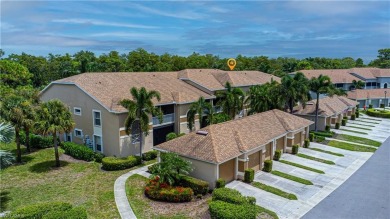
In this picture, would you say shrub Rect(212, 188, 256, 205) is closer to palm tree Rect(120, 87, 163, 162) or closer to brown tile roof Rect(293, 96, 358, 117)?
palm tree Rect(120, 87, 163, 162)

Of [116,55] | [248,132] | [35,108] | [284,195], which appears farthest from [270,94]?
[116,55]

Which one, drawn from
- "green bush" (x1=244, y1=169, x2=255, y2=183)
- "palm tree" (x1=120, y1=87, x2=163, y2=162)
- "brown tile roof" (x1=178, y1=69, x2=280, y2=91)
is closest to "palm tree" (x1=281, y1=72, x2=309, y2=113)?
"brown tile roof" (x1=178, y1=69, x2=280, y2=91)

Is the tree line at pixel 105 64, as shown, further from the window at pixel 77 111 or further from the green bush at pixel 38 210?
the green bush at pixel 38 210

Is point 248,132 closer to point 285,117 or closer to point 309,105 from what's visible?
point 285,117

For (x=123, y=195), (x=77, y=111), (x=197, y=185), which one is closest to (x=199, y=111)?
(x=197, y=185)

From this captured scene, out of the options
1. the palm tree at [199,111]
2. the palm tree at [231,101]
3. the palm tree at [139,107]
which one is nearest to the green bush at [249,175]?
the palm tree at [139,107]

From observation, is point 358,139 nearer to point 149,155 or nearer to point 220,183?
point 220,183
